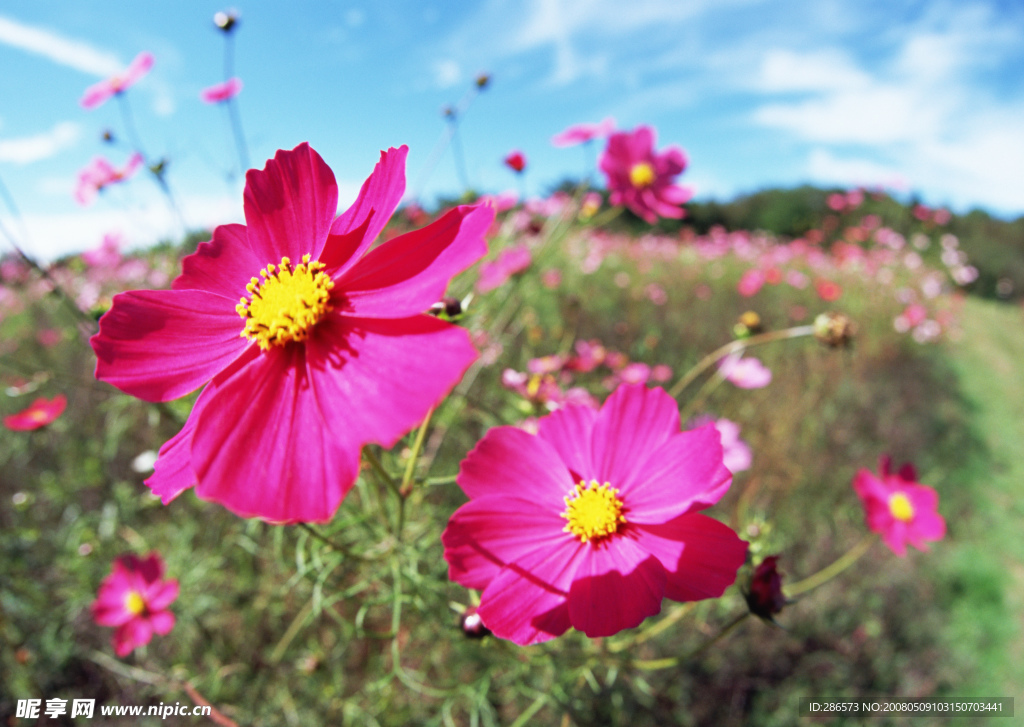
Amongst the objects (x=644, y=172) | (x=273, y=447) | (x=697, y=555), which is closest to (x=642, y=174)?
(x=644, y=172)

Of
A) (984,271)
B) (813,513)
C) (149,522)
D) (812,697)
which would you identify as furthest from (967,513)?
(984,271)

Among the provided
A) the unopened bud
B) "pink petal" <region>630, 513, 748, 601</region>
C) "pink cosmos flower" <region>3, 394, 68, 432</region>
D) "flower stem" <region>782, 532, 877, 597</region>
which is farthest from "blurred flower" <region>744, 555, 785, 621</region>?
"pink cosmos flower" <region>3, 394, 68, 432</region>

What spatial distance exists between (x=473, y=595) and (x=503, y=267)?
97 centimetres

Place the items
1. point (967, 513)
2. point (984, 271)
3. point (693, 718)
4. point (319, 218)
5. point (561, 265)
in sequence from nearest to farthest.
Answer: point (319, 218), point (693, 718), point (967, 513), point (561, 265), point (984, 271)

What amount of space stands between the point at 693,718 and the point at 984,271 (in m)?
9.55

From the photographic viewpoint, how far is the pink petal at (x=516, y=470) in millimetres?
466

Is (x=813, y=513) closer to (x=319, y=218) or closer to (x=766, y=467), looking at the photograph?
(x=766, y=467)

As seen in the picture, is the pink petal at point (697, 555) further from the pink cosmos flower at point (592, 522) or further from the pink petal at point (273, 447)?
the pink petal at point (273, 447)

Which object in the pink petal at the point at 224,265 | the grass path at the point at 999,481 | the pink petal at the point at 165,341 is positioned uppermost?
the pink petal at the point at 224,265

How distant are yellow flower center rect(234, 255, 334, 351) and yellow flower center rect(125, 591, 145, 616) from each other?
1.06 meters

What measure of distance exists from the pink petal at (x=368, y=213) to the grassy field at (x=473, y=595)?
17 cm

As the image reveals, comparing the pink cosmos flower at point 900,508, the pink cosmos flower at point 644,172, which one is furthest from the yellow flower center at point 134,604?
the pink cosmos flower at point 900,508

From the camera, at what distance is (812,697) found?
1.45 m

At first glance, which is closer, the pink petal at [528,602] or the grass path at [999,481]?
the pink petal at [528,602]
